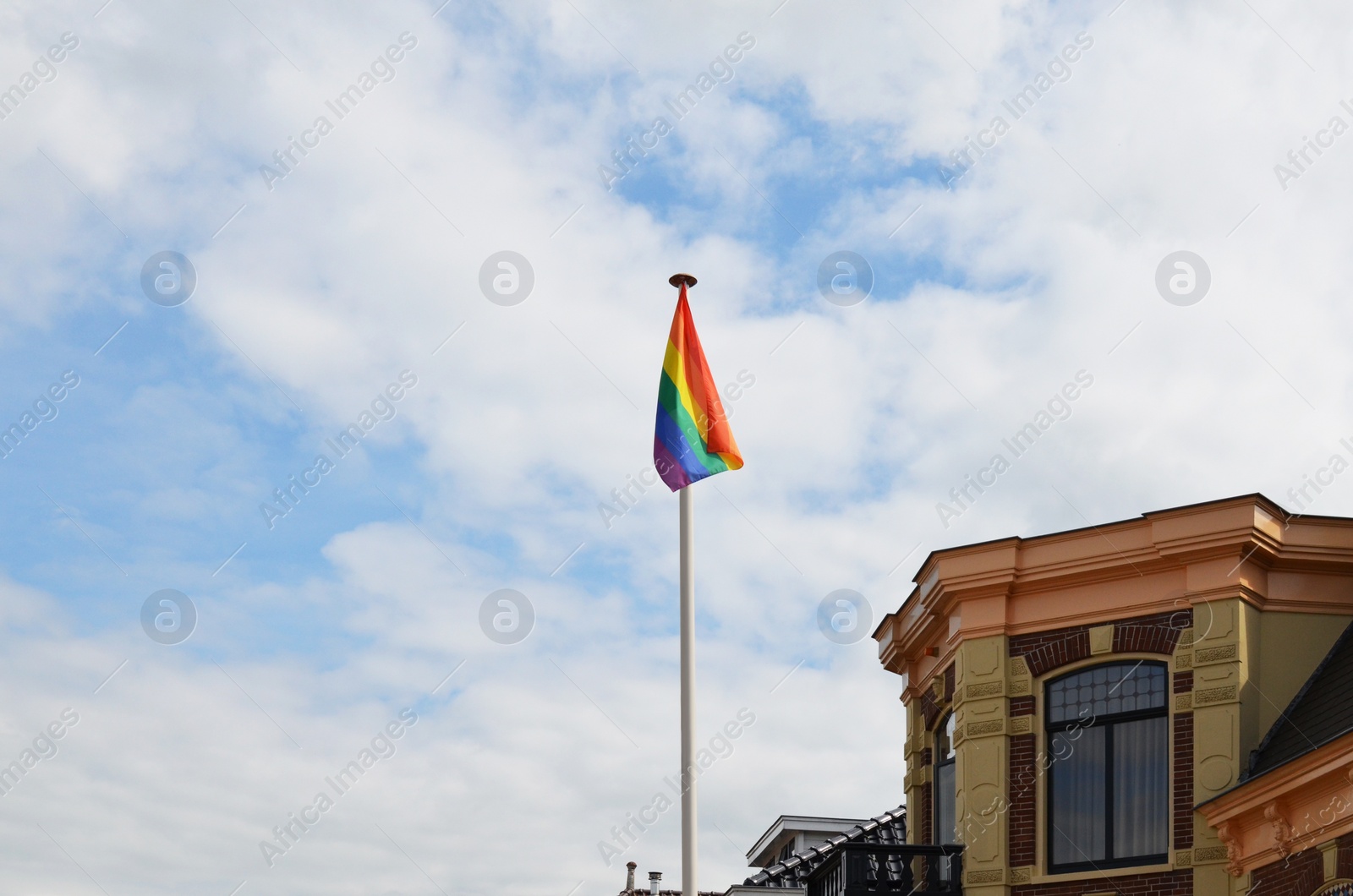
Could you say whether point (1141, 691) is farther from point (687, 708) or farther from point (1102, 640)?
point (687, 708)

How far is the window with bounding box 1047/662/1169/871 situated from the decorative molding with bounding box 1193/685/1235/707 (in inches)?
23.7

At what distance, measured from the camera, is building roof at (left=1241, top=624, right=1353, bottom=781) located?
18297 millimetres

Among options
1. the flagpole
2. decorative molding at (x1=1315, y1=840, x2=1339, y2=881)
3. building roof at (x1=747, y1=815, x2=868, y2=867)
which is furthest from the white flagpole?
building roof at (x1=747, y1=815, x2=868, y2=867)

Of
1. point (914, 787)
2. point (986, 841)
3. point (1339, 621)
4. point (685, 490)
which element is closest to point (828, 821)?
point (914, 787)

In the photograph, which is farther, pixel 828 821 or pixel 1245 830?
pixel 828 821

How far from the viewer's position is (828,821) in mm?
37938

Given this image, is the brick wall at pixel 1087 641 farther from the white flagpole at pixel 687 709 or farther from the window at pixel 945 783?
the white flagpole at pixel 687 709

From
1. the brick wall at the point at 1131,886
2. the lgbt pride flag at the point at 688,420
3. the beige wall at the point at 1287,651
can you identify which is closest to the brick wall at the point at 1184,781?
the brick wall at the point at 1131,886

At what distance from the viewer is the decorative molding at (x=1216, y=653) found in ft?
64.7

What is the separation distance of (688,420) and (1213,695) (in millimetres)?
8540

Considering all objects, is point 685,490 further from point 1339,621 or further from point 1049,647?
point 1339,621

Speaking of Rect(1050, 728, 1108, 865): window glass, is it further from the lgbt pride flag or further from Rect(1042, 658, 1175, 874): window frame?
the lgbt pride flag

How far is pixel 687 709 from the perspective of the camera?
48.1ft

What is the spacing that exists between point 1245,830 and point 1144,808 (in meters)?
1.65
